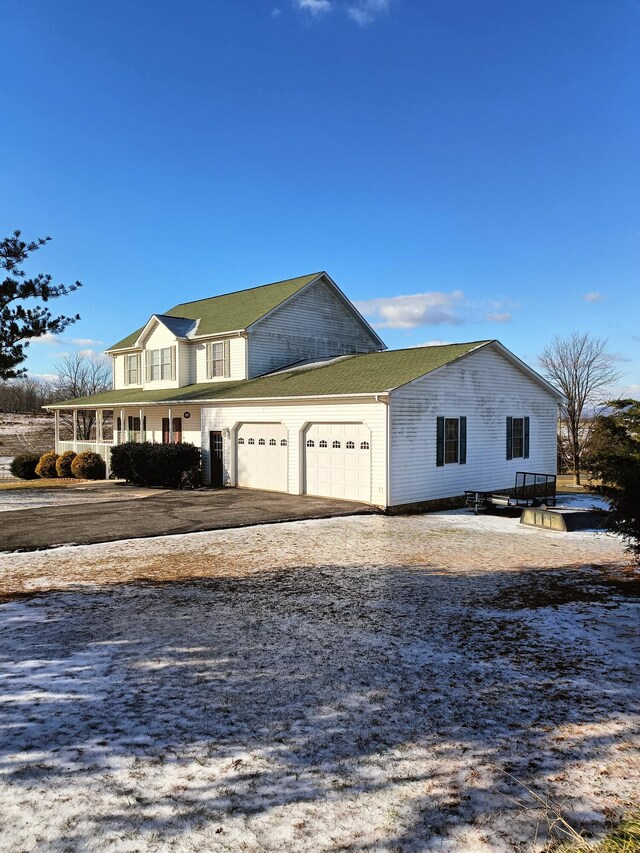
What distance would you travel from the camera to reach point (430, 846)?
Answer: 3654mm

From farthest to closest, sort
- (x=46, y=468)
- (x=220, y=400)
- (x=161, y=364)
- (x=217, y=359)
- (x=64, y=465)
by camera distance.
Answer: (x=46, y=468) → (x=161, y=364) → (x=64, y=465) → (x=217, y=359) → (x=220, y=400)

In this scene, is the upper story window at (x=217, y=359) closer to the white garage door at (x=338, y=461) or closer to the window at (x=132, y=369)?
the window at (x=132, y=369)

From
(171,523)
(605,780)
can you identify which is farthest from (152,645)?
(171,523)

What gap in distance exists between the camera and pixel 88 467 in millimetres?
28297

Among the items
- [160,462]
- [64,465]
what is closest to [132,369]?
[64,465]

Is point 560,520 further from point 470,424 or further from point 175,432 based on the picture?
point 175,432

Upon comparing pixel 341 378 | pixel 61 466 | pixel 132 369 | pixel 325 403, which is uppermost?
pixel 132 369

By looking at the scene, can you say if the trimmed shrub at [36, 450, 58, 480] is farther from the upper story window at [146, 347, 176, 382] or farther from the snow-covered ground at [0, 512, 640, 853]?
the snow-covered ground at [0, 512, 640, 853]

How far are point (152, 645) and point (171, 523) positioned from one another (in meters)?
8.64

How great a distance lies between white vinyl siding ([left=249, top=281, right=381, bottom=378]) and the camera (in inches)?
1044

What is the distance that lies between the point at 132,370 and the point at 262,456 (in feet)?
47.4

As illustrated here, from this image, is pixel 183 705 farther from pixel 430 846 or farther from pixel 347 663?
pixel 430 846

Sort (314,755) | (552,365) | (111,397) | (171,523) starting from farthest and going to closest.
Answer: (552,365) → (111,397) → (171,523) → (314,755)

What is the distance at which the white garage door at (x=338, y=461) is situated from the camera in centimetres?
1827
